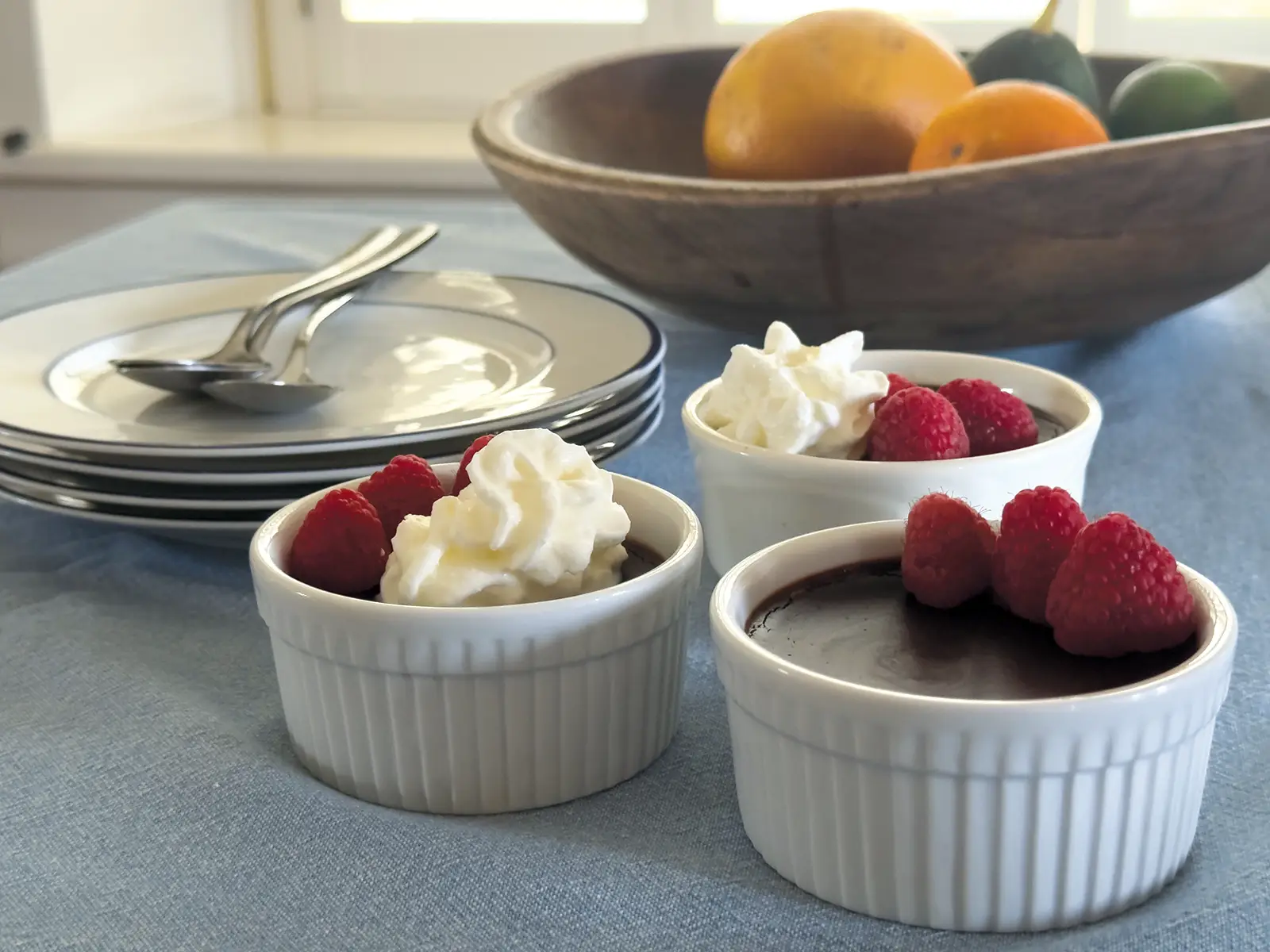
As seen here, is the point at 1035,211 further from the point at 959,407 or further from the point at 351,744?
the point at 351,744

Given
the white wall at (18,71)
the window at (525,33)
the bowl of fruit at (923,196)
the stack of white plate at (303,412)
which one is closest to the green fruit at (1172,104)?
the bowl of fruit at (923,196)

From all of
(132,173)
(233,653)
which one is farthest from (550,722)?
(132,173)

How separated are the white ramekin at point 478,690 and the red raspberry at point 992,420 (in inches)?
8.4

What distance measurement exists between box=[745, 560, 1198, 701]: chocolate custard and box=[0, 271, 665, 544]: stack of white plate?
8.4 inches

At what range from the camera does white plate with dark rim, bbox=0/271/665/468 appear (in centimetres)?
73

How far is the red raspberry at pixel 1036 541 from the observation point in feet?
1.78

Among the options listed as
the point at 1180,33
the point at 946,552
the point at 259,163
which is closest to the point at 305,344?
the point at 946,552

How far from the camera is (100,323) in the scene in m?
0.96

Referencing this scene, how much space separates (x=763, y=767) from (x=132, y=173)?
220 centimetres

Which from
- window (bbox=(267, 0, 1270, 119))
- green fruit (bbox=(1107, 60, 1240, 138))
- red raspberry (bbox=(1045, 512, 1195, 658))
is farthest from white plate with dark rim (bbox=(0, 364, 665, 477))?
window (bbox=(267, 0, 1270, 119))

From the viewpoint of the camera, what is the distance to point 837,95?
1.01 meters

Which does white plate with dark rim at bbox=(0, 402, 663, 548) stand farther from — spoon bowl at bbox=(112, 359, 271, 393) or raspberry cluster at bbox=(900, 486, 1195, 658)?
raspberry cluster at bbox=(900, 486, 1195, 658)

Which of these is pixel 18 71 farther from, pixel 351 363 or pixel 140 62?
pixel 351 363

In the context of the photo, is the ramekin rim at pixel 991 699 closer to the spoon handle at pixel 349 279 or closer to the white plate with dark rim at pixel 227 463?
the white plate with dark rim at pixel 227 463
